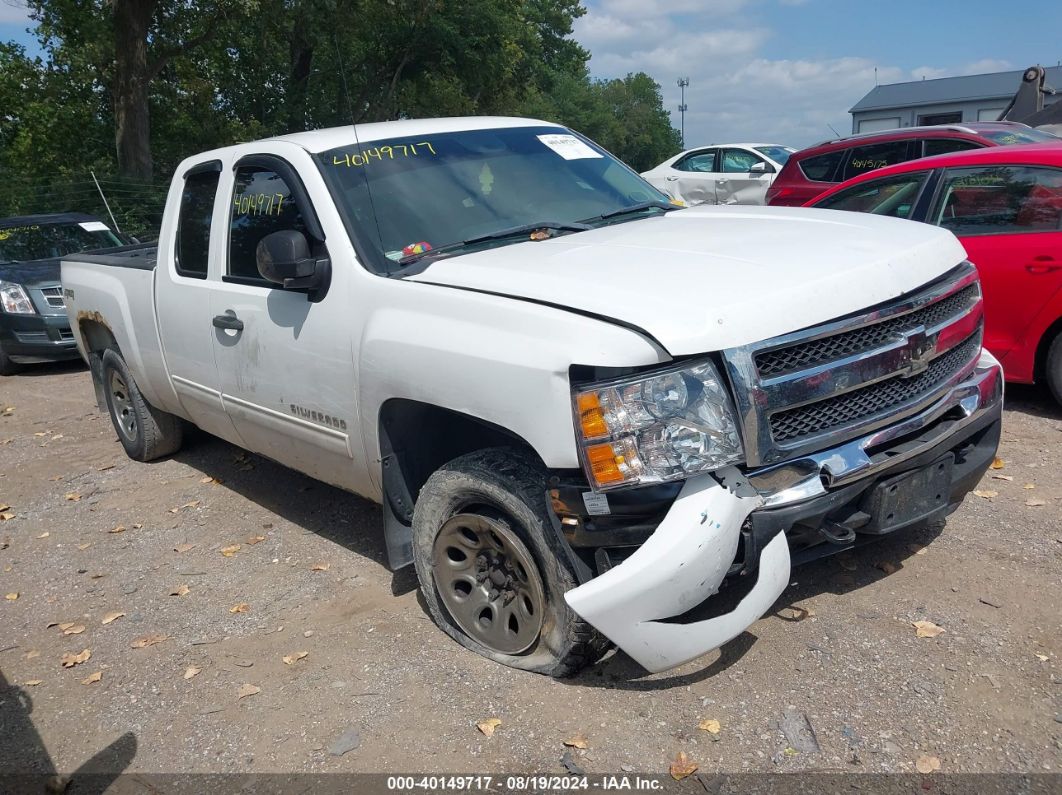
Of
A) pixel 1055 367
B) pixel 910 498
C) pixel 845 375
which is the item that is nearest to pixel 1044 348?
pixel 1055 367

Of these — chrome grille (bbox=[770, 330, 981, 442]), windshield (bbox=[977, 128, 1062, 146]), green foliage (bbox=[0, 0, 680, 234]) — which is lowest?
chrome grille (bbox=[770, 330, 981, 442])

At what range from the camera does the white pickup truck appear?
108 inches

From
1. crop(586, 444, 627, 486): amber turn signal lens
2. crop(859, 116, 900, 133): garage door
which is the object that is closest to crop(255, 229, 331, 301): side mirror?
crop(586, 444, 627, 486): amber turn signal lens

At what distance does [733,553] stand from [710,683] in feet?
2.29

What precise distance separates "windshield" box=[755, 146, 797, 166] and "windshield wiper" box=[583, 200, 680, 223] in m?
12.1

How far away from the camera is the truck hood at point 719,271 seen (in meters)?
2.78

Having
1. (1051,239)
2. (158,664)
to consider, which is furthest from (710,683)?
(1051,239)

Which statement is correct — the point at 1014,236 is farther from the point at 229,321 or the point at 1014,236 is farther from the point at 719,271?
the point at 229,321

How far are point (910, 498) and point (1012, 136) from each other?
7748 millimetres

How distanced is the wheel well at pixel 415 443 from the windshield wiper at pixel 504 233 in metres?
0.62

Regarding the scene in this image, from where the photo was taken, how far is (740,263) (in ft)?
10.3

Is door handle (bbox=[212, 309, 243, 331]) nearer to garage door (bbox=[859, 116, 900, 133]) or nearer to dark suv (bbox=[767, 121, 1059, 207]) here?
dark suv (bbox=[767, 121, 1059, 207])

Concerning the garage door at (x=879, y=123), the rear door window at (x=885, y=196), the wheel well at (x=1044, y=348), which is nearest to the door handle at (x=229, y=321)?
the rear door window at (x=885, y=196)

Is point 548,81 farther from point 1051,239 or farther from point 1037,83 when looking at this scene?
point 1051,239
